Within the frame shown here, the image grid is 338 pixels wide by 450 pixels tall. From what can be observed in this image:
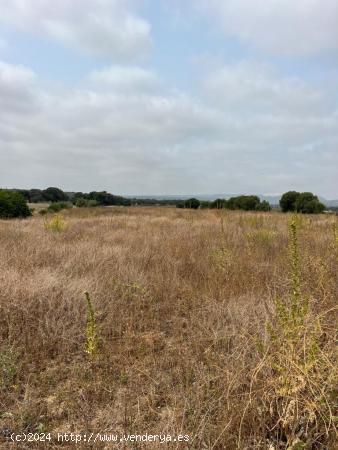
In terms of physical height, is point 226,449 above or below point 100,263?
below

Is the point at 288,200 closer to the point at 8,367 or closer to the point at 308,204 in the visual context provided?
the point at 308,204

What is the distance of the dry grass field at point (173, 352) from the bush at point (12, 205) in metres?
17.3

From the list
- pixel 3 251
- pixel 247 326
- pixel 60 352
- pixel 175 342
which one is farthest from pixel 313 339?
pixel 3 251

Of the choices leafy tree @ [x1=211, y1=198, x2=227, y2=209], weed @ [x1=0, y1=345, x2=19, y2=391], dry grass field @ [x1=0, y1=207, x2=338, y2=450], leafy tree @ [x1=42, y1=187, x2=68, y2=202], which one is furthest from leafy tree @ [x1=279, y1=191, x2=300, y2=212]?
leafy tree @ [x1=42, y1=187, x2=68, y2=202]

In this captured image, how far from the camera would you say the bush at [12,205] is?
20938 millimetres

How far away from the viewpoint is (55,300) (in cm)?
360

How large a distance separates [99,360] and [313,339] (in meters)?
1.68

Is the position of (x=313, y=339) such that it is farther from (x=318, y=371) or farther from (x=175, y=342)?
(x=175, y=342)

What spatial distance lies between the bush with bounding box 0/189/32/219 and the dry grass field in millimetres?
17293

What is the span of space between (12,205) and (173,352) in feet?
70.3

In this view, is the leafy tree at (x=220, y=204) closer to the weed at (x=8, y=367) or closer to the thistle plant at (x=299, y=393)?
the weed at (x=8, y=367)

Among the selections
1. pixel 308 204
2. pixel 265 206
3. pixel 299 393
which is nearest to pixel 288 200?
pixel 308 204

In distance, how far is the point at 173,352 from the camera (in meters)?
2.88

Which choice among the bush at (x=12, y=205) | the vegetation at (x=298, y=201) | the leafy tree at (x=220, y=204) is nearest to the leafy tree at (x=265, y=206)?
the leafy tree at (x=220, y=204)
